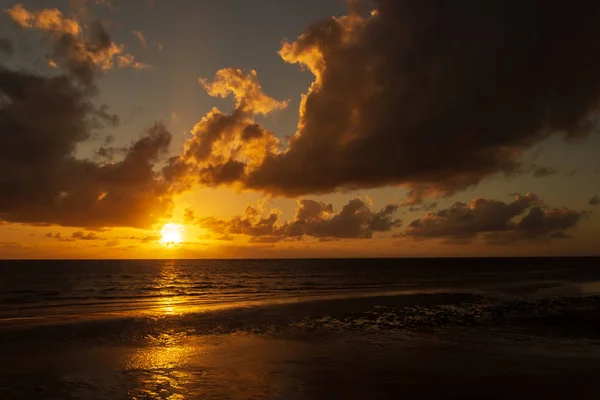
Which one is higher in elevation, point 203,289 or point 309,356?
point 309,356

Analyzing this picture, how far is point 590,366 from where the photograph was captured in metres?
16.6

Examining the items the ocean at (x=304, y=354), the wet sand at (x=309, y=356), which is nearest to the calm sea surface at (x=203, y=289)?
the ocean at (x=304, y=354)

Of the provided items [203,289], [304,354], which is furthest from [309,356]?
[203,289]

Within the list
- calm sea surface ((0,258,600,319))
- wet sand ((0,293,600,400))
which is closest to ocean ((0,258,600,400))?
wet sand ((0,293,600,400))

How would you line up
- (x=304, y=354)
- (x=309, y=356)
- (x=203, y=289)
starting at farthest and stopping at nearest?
(x=203, y=289)
(x=304, y=354)
(x=309, y=356)

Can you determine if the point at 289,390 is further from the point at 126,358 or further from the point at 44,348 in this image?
the point at 44,348

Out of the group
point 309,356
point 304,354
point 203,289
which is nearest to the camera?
point 309,356

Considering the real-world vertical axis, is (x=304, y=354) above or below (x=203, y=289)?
above

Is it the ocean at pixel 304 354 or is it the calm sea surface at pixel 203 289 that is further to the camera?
the calm sea surface at pixel 203 289

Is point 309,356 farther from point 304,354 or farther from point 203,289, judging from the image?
point 203,289

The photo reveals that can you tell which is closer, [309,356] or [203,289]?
[309,356]

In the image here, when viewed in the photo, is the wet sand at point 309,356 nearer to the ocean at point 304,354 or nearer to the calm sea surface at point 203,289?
the ocean at point 304,354

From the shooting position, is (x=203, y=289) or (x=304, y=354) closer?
(x=304, y=354)

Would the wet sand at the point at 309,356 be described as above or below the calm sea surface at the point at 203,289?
above
